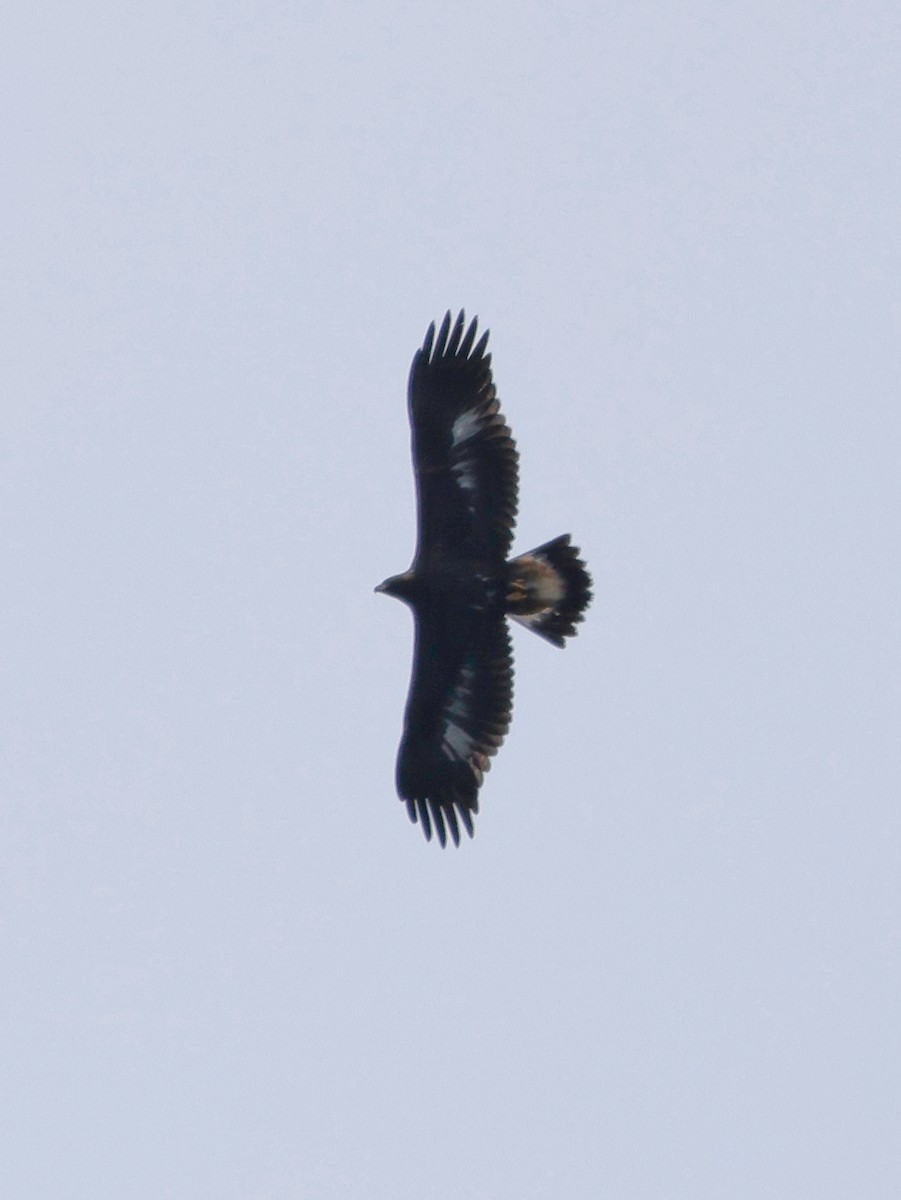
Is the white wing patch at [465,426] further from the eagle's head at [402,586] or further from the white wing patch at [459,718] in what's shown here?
the white wing patch at [459,718]

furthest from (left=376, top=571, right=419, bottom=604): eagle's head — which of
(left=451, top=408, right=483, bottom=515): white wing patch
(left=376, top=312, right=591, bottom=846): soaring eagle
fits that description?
(left=451, top=408, right=483, bottom=515): white wing patch

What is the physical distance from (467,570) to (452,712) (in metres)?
1.14

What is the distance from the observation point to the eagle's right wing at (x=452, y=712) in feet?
65.1

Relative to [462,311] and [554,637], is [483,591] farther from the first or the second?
[462,311]

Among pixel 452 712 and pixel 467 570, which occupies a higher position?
pixel 467 570

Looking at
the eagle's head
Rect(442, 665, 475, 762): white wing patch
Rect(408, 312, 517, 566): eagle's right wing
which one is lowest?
Rect(442, 665, 475, 762): white wing patch

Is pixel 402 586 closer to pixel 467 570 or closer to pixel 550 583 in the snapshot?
pixel 467 570

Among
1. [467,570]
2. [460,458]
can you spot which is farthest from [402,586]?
[460,458]

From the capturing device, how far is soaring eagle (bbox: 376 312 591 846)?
63.9ft

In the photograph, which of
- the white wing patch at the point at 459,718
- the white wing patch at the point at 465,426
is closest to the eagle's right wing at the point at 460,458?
the white wing patch at the point at 465,426

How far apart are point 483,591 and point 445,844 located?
77.6 inches

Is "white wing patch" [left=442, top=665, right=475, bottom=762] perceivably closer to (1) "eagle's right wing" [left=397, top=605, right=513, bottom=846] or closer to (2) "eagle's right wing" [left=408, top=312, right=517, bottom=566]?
(1) "eagle's right wing" [left=397, top=605, right=513, bottom=846]

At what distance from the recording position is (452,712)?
792 inches

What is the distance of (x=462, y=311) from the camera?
19.7m
